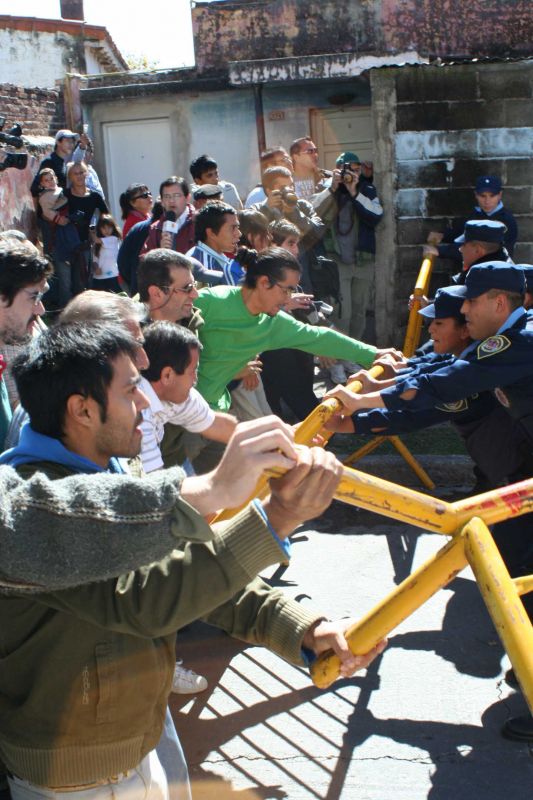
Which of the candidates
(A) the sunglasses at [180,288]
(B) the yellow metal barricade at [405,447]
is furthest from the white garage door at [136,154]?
(A) the sunglasses at [180,288]

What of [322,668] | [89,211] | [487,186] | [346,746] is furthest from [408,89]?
[322,668]

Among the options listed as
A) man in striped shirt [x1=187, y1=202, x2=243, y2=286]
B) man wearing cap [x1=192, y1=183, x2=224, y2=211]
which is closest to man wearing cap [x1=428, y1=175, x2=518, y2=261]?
man wearing cap [x1=192, y1=183, x2=224, y2=211]

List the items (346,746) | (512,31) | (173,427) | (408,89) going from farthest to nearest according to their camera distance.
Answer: (512,31) < (408,89) < (173,427) < (346,746)

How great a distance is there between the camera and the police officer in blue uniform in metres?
4.09

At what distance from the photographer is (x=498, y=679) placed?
4215mm

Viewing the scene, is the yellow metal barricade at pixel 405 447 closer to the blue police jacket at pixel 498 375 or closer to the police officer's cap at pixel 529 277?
the police officer's cap at pixel 529 277

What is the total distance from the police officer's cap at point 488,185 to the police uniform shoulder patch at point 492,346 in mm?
4896

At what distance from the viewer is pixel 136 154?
52.6 ft

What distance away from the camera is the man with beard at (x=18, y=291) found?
3.53 metres

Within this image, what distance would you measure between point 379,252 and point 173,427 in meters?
5.80

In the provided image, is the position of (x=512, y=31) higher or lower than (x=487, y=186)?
higher

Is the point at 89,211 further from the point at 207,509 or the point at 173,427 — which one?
the point at 207,509

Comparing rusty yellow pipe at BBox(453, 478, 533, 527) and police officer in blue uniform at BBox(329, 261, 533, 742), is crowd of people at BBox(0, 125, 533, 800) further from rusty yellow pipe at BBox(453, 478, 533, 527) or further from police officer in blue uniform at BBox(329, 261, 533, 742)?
rusty yellow pipe at BBox(453, 478, 533, 527)

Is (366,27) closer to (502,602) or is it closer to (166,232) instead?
(166,232)
